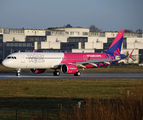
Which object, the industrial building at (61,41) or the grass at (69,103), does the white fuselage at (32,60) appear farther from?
the industrial building at (61,41)

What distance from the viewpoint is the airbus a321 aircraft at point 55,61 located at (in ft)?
161

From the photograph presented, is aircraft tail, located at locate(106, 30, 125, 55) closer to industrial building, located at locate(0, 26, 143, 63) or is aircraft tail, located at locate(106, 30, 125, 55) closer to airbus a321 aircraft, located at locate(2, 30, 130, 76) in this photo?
airbus a321 aircraft, located at locate(2, 30, 130, 76)

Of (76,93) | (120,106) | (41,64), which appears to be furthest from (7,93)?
(41,64)

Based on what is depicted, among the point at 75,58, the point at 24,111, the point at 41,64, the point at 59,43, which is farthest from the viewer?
the point at 59,43

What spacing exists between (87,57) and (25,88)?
24775mm

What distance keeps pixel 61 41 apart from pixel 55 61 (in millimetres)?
78135

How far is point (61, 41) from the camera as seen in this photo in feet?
426

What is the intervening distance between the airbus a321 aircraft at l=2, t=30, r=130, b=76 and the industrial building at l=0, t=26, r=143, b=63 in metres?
53.0

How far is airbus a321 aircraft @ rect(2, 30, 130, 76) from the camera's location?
1932 inches

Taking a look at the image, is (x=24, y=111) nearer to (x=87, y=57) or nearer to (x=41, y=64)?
(x=41, y=64)

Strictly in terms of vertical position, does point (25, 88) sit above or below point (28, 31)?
below

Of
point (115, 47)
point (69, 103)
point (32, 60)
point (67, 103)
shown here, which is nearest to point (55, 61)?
point (32, 60)

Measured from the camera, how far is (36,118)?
1672cm

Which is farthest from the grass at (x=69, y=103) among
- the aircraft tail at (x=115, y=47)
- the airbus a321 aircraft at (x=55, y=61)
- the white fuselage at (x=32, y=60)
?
the aircraft tail at (x=115, y=47)
